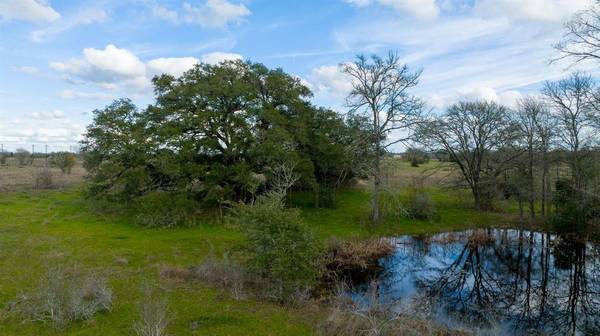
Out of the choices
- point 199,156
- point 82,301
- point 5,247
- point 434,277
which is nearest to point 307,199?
point 199,156

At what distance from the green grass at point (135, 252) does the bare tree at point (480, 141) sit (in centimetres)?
298

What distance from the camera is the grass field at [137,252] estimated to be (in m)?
12.1

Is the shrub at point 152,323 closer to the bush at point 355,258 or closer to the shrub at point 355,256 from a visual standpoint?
the bush at point 355,258

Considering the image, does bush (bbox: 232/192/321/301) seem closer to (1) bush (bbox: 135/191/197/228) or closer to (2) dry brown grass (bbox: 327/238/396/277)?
(2) dry brown grass (bbox: 327/238/396/277)

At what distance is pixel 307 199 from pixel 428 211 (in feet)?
37.1

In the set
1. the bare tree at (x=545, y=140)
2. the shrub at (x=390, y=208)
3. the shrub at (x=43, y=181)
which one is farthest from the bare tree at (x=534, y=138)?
the shrub at (x=43, y=181)

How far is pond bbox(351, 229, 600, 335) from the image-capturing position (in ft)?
47.8

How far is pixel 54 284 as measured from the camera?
12391 mm

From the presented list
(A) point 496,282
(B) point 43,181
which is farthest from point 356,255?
(B) point 43,181

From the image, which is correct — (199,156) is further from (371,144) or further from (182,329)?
(182,329)

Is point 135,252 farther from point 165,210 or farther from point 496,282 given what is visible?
point 496,282

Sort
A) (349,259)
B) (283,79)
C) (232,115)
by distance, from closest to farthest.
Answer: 1. (349,259)
2. (232,115)
3. (283,79)

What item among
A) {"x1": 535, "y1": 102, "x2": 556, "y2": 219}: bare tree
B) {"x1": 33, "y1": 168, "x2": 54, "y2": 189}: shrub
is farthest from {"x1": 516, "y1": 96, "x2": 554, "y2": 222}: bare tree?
{"x1": 33, "y1": 168, "x2": 54, "y2": 189}: shrub

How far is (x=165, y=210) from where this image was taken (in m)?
27.4
